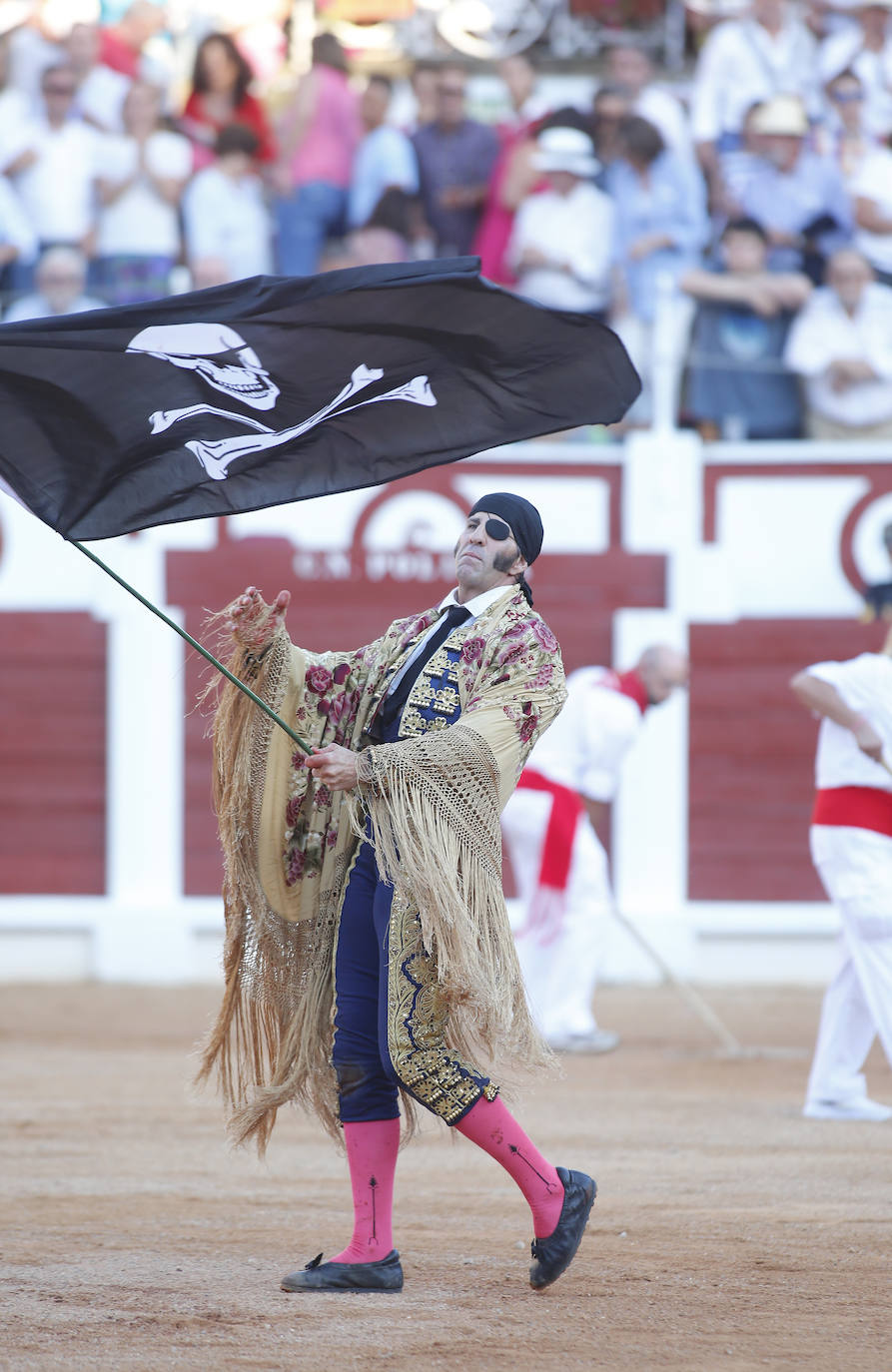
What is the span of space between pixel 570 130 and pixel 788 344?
5.38 feet

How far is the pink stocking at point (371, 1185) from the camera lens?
12.3ft

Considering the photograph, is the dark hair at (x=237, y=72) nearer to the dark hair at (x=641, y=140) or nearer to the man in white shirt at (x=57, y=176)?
the man in white shirt at (x=57, y=176)

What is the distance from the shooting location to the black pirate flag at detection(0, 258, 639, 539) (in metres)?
3.84

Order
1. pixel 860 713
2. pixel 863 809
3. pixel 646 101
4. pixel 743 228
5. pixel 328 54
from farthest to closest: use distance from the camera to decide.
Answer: pixel 328 54, pixel 646 101, pixel 743 228, pixel 863 809, pixel 860 713

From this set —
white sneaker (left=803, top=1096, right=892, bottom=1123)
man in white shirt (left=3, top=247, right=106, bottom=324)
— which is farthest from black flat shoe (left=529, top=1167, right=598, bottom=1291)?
man in white shirt (left=3, top=247, right=106, bottom=324)

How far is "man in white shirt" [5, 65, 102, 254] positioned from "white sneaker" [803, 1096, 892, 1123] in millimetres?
6041

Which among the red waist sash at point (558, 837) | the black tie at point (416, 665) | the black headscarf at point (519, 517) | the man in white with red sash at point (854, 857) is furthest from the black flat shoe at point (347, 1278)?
the red waist sash at point (558, 837)

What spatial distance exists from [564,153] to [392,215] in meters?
0.97

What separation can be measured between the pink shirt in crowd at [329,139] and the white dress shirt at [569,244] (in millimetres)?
1127

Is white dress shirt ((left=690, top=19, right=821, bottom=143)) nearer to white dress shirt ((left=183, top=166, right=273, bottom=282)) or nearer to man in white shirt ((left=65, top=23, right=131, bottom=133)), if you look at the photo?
white dress shirt ((left=183, top=166, right=273, bottom=282))

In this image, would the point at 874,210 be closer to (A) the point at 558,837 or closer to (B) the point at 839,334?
(B) the point at 839,334

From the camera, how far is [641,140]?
9.48 metres

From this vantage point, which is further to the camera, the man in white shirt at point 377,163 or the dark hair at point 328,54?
the dark hair at point 328,54

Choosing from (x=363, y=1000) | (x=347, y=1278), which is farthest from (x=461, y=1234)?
(x=363, y=1000)
